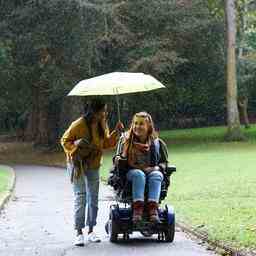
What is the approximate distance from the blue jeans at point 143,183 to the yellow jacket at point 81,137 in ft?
1.61

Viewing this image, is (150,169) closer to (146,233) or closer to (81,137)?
(146,233)

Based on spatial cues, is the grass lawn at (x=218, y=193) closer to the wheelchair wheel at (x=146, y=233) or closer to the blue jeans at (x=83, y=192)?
the wheelchair wheel at (x=146, y=233)

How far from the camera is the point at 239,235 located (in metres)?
8.95

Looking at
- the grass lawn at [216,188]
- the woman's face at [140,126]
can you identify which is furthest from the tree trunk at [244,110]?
the woman's face at [140,126]

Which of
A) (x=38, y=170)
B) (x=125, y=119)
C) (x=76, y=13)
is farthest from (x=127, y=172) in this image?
(x=125, y=119)

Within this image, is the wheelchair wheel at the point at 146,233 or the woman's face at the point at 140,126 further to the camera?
the woman's face at the point at 140,126

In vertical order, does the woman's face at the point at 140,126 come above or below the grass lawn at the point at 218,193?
above

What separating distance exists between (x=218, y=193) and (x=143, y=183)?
6.39 m

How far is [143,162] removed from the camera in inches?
356

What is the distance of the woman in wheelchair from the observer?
8.82m

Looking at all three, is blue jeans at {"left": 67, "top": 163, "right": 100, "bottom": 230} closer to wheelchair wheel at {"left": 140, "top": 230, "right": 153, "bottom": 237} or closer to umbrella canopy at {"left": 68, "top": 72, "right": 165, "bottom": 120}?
wheelchair wheel at {"left": 140, "top": 230, "right": 153, "bottom": 237}

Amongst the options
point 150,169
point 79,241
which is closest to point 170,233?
point 150,169

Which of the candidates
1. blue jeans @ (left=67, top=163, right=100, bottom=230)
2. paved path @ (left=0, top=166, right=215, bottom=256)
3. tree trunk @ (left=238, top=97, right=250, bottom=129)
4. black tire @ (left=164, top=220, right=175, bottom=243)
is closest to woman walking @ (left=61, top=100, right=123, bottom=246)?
blue jeans @ (left=67, top=163, right=100, bottom=230)

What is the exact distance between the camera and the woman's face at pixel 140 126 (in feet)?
29.7
